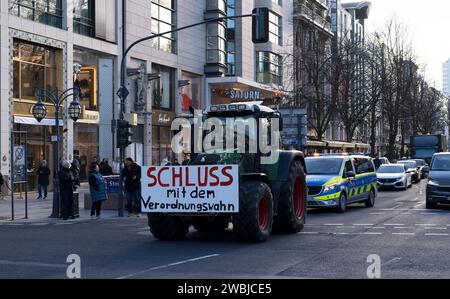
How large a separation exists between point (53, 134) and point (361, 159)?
1631 cm

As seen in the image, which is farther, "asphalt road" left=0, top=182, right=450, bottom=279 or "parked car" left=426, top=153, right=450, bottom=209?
"parked car" left=426, top=153, right=450, bottom=209

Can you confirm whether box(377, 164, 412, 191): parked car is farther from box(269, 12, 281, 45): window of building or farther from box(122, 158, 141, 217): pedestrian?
box(269, 12, 281, 45): window of building

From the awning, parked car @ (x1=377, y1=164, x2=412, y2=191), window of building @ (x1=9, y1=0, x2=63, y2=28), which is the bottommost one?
parked car @ (x1=377, y1=164, x2=412, y2=191)

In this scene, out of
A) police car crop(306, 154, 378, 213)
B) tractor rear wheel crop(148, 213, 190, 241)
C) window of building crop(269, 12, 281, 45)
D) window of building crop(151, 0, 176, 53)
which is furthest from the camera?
window of building crop(269, 12, 281, 45)

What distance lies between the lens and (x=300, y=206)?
50.9 feet

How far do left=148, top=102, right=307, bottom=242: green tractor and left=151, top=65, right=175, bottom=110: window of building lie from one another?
84.5 ft

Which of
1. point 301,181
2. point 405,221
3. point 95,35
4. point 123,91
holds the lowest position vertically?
point 405,221

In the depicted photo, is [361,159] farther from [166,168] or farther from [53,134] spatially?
[53,134]

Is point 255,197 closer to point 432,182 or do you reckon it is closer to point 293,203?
point 293,203

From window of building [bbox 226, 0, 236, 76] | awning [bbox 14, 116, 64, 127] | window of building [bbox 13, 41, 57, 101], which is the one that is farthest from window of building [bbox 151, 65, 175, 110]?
awning [bbox 14, 116, 64, 127]

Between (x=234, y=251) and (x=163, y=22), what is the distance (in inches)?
1218

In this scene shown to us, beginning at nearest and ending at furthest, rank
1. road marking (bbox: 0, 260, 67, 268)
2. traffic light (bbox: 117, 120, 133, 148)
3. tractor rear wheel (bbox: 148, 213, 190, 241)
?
road marking (bbox: 0, 260, 67, 268) < tractor rear wheel (bbox: 148, 213, 190, 241) < traffic light (bbox: 117, 120, 133, 148)

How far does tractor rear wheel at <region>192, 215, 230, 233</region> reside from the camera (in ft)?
48.6
